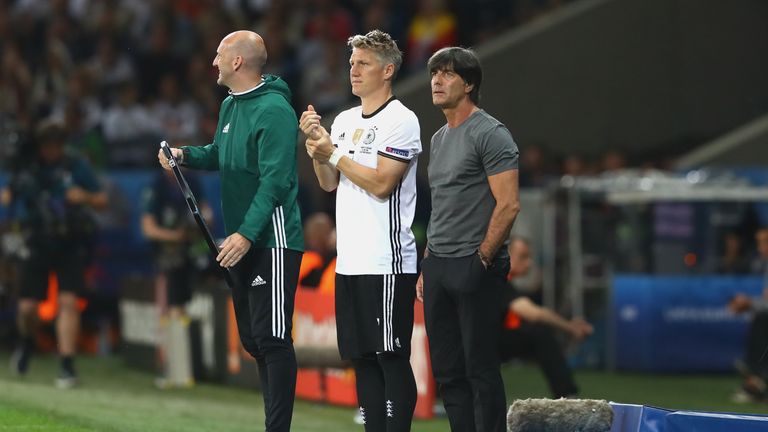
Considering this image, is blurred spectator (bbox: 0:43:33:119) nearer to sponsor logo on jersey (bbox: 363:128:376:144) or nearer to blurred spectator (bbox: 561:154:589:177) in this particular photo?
blurred spectator (bbox: 561:154:589:177)

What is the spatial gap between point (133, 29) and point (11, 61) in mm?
1837

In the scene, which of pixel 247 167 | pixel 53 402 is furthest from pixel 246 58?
pixel 53 402

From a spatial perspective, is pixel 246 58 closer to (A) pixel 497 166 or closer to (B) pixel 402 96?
(A) pixel 497 166

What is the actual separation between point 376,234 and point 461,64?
3.24 feet

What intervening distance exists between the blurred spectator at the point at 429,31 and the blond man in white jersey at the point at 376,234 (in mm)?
12049

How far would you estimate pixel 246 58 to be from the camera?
26.2 ft

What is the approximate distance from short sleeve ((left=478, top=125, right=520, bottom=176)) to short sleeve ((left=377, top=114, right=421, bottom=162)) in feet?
1.16

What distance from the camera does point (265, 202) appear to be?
25.4 feet

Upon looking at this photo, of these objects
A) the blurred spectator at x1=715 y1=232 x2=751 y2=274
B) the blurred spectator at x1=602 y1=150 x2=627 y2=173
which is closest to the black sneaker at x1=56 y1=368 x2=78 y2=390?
the blurred spectator at x1=715 y1=232 x2=751 y2=274

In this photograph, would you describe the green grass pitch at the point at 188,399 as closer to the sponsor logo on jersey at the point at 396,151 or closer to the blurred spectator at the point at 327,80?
the sponsor logo on jersey at the point at 396,151

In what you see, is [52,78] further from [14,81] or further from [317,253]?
[317,253]

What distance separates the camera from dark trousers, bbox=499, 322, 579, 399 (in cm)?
1193

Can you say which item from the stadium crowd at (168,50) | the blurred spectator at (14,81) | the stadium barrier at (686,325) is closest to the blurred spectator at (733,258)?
the stadium barrier at (686,325)

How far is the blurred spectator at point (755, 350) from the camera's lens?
43.4 feet
